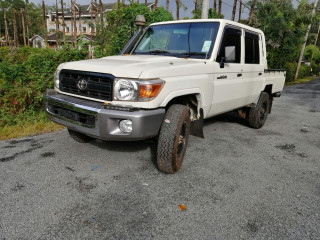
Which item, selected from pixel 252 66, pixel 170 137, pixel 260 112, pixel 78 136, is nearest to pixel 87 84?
pixel 170 137

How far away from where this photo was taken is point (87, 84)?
2994 mm

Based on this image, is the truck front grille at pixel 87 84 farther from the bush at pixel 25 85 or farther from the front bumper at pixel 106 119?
the bush at pixel 25 85

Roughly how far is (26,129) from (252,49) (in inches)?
184

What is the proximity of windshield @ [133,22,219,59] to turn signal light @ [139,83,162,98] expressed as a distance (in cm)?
123

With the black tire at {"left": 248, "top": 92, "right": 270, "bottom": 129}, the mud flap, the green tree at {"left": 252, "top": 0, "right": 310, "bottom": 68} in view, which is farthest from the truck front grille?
the green tree at {"left": 252, "top": 0, "right": 310, "bottom": 68}

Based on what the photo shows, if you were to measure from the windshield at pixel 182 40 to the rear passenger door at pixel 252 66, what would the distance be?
111cm

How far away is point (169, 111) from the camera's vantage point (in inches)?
120

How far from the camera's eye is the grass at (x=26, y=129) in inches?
184

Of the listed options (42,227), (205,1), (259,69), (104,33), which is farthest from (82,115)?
(205,1)

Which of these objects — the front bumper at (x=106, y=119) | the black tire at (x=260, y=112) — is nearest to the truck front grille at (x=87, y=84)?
the front bumper at (x=106, y=119)

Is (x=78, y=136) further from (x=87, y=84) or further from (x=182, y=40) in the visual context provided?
(x=182, y=40)

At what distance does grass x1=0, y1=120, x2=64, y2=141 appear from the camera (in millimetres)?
4666

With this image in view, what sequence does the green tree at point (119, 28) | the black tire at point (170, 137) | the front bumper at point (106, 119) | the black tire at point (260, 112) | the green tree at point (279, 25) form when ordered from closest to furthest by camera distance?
1. the front bumper at point (106, 119)
2. the black tire at point (170, 137)
3. the black tire at point (260, 112)
4. the green tree at point (119, 28)
5. the green tree at point (279, 25)

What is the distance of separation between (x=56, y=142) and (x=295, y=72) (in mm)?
26714
